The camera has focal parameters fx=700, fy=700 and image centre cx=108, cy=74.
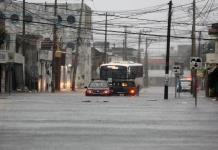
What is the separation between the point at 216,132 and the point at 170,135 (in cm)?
197

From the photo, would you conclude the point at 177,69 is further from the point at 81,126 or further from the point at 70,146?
the point at 70,146

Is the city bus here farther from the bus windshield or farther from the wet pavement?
the wet pavement

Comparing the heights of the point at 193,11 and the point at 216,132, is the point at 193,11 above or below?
above

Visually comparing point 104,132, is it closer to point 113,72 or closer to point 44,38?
point 113,72

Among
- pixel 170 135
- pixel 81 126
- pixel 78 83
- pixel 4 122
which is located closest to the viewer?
pixel 170 135

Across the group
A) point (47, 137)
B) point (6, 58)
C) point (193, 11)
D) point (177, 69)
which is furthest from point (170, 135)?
point (193, 11)

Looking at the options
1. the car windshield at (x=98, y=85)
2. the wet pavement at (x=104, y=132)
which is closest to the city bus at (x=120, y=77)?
the car windshield at (x=98, y=85)

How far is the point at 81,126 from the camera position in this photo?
23281mm

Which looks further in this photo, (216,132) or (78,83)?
(78,83)

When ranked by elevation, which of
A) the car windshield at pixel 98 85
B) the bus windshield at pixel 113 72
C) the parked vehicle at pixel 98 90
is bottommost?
the parked vehicle at pixel 98 90

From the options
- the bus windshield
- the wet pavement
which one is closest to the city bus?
the bus windshield

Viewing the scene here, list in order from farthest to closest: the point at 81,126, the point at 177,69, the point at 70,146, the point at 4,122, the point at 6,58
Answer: the point at 6,58 < the point at 177,69 < the point at 4,122 < the point at 81,126 < the point at 70,146

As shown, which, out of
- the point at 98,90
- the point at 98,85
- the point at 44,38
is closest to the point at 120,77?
the point at 98,85

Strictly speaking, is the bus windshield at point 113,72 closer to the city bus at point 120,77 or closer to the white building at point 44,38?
the city bus at point 120,77
